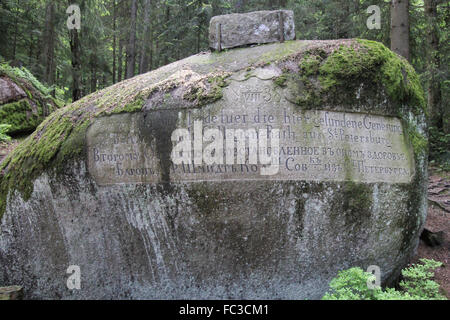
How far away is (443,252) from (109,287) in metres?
5.08

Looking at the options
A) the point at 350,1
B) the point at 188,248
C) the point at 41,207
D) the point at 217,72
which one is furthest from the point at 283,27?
the point at 350,1

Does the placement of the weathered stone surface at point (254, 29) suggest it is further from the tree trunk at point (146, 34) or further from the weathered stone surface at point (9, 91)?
the tree trunk at point (146, 34)

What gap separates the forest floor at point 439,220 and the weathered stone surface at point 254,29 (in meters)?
3.70

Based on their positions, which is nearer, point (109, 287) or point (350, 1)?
point (109, 287)

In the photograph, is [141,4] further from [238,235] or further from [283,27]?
[238,235]

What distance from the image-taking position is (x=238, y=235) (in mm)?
3705

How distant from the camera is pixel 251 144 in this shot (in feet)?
12.0

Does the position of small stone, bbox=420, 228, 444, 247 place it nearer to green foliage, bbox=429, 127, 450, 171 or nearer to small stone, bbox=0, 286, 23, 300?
green foliage, bbox=429, 127, 450, 171

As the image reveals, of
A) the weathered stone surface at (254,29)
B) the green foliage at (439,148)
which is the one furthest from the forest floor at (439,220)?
the weathered stone surface at (254,29)

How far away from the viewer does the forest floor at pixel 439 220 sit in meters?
4.88

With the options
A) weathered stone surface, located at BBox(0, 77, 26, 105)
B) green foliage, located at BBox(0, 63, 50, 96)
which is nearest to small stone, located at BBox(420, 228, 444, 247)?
weathered stone surface, located at BBox(0, 77, 26, 105)

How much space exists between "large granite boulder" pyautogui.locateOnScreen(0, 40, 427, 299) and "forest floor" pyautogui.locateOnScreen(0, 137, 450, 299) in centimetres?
116

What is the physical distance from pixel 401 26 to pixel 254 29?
4.98 m

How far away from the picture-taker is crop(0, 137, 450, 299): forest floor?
16.0ft
